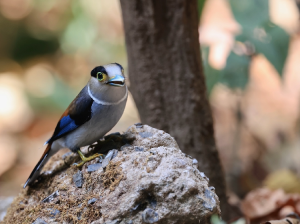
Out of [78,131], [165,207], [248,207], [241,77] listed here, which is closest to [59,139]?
[78,131]

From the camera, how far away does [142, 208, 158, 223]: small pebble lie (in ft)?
5.78

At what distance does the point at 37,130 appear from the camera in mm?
8234

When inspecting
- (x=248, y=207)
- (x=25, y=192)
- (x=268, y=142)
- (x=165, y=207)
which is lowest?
(x=268, y=142)

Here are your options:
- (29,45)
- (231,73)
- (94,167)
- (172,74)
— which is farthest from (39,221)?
(29,45)

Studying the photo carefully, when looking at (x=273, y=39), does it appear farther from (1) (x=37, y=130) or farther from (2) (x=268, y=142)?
(1) (x=37, y=130)

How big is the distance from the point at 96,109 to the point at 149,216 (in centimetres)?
89

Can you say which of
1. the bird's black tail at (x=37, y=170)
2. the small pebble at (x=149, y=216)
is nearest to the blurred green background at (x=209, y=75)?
the bird's black tail at (x=37, y=170)

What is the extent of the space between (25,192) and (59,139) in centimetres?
52

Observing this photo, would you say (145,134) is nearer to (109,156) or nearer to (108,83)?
(109,156)

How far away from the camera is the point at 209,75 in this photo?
3736 mm

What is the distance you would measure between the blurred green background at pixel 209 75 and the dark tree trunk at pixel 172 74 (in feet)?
1.91

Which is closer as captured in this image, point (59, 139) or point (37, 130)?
point (59, 139)

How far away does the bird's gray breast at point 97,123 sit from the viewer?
7.72ft

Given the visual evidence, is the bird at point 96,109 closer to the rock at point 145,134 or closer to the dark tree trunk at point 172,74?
the rock at point 145,134
